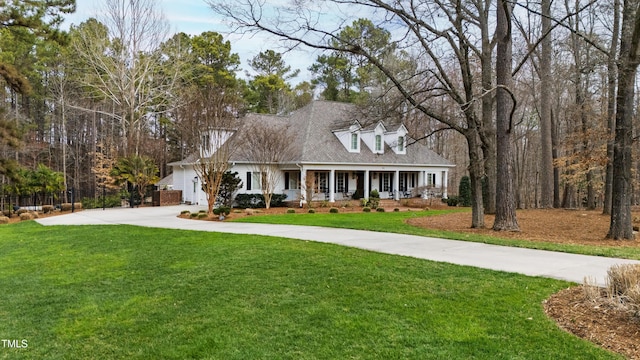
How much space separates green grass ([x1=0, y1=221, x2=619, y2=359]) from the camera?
12.8 ft

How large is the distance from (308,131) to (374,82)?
11639 millimetres

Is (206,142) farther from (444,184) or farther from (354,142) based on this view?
(444,184)

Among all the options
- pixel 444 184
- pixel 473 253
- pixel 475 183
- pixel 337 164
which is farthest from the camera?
pixel 444 184

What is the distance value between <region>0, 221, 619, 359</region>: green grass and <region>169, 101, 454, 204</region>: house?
1439cm

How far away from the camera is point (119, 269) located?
741 cm

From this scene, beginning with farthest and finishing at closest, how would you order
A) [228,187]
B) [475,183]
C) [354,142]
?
[354,142] < [228,187] < [475,183]

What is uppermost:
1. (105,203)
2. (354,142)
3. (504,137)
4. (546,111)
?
(546,111)

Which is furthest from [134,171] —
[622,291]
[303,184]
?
[622,291]

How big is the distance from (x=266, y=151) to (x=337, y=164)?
4.35 m

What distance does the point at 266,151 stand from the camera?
71.7 feet

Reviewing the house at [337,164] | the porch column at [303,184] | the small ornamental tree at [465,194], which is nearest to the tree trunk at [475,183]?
the house at [337,164]

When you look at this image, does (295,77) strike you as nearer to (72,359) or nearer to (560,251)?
(560,251)

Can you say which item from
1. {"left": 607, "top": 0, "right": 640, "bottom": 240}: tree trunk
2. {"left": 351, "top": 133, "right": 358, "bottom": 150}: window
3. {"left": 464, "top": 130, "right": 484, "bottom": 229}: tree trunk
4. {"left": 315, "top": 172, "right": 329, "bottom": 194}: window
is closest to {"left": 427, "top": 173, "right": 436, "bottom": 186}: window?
{"left": 351, "top": 133, "right": 358, "bottom": 150}: window

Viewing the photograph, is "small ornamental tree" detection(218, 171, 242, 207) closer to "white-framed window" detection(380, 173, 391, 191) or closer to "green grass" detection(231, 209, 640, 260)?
"green grass" detection(231, 209, 640, 260)
